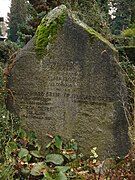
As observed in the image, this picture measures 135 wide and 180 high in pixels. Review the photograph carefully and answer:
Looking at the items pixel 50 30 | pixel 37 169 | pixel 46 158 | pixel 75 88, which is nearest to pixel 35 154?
pixel 46 158

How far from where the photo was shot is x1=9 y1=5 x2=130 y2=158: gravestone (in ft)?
18.0

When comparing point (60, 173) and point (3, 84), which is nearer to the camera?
point (60, 173)

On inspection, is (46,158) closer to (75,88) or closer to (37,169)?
(37,169)

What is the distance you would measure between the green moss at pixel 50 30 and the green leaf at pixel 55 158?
1.32m

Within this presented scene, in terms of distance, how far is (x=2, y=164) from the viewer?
4578 millimetres

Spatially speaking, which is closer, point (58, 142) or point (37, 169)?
point (37, 169)

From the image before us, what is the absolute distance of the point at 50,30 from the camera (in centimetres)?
567

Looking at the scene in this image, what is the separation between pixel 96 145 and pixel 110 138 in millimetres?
199

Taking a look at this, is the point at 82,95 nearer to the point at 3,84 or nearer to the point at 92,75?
the point at 92,75

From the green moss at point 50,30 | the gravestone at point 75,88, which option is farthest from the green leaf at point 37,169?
the green moss at point 50,30

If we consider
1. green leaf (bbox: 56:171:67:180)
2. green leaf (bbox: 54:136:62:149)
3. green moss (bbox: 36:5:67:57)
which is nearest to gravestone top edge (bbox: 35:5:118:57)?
green moss (bbox: 36:5:67:57)

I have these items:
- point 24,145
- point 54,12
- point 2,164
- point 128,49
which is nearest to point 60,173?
point 2,164

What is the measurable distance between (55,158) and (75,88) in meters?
0.95

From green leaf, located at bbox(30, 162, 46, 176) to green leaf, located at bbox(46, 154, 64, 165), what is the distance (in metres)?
0.25
